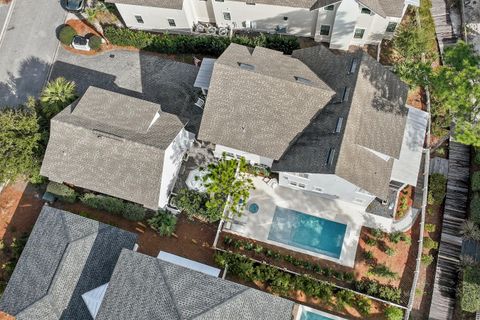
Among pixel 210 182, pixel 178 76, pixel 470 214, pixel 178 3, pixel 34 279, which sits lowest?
pixel 34 279

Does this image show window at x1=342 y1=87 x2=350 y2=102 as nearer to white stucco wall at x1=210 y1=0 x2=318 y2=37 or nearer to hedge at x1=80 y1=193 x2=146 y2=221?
white stucco wall at x1=210 y1=0 x2=318 y2=37

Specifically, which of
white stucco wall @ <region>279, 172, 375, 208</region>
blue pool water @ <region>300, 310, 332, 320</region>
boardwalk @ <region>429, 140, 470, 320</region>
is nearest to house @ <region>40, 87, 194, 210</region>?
white stucco wall @ <region>279, 172, 375, 208</region>

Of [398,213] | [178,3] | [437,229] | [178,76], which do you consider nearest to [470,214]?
[437,229]

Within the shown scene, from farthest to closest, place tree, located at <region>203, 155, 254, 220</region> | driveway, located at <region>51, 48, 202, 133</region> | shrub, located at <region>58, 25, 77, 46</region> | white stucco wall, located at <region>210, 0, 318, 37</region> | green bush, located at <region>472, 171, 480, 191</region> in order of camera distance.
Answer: shrub, located at <region>58, 25, 77, 46</region> → driveway, located at <region>51, 48, 202, 133</region> → white stucco wall, located at <region>210, 0, 318, 37</region> → green bush, located at <region>472, 171, 480, 191</region> → tree, located at <region>203, 155, 254, 220</region>

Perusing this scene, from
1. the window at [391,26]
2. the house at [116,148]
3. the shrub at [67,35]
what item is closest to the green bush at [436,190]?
the window at [391,26]

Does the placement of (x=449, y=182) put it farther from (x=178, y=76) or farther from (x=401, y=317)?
(x=178, y=76)

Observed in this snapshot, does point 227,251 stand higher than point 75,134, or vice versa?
point 75,134
